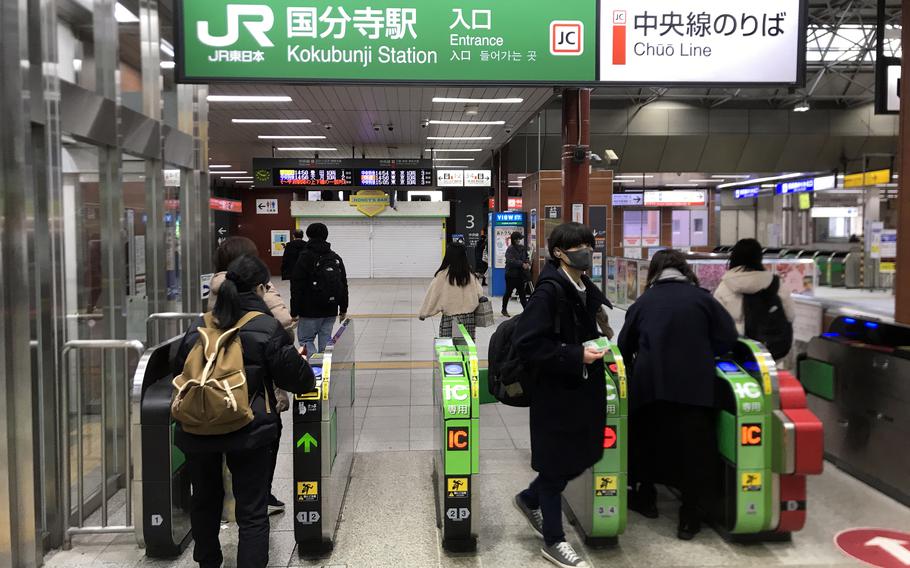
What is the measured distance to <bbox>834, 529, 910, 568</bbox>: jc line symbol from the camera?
11.3ft

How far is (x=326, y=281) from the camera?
6160 millimetres

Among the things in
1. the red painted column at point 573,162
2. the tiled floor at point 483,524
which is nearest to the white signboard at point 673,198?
the red painted column at point 573,162

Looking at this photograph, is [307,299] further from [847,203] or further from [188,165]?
[847,203]

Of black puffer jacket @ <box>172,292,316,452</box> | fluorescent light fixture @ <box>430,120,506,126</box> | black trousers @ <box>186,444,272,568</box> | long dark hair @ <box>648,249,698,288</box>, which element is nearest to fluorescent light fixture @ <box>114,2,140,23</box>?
black puffer jacket @ <box>172,292,316,452</box>

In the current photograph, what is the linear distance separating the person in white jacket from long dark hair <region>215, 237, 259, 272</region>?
315 centimetres

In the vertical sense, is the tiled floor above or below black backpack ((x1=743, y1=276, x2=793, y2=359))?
below

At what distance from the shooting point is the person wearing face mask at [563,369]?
3037 mm

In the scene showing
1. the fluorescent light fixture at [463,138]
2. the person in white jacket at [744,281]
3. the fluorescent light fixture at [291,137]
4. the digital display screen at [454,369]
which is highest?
the fluorescent light fixture at [463,138]

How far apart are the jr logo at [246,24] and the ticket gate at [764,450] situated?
3422 millimetres

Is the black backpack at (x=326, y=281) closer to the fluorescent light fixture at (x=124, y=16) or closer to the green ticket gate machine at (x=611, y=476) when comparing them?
the fluorescent light fixture at (x=124, y=16)

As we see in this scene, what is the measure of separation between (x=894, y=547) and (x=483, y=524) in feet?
7.21

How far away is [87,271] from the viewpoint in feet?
15.5

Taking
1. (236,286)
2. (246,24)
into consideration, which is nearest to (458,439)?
(236,286)

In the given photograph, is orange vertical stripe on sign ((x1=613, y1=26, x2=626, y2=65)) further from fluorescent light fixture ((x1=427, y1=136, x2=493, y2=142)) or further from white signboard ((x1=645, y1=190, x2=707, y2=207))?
white signboard ((x1=645, y1=190, x2=707, y2=207))
